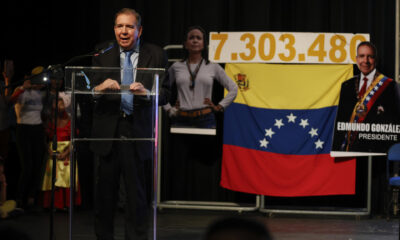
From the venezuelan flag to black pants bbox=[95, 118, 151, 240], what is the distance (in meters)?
3.21

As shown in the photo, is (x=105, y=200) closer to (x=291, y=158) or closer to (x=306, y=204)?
(x=291, y=158)

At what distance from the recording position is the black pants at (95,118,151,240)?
133 inches

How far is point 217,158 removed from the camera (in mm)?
7023

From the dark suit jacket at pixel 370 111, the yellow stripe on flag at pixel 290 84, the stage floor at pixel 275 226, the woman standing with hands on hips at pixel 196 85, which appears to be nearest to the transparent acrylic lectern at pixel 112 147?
the stage floor at pixel 275 226

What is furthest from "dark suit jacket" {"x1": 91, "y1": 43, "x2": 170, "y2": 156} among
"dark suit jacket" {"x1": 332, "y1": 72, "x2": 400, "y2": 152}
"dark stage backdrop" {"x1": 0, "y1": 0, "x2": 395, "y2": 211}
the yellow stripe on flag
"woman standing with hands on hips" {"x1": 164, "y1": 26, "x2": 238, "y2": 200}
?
"dark stage backdrop" {"x1": 0, "y1": 0, "x2": 395, "y2": 211}

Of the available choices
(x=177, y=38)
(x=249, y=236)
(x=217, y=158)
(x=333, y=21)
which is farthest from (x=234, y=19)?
(x=249, y=236)

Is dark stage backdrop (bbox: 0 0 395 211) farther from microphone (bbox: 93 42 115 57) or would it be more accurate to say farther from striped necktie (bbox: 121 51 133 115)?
striped necktie (bbox: 121 51 133 115)

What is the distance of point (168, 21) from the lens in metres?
7.06

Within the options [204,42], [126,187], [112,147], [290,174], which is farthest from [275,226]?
[112,147]

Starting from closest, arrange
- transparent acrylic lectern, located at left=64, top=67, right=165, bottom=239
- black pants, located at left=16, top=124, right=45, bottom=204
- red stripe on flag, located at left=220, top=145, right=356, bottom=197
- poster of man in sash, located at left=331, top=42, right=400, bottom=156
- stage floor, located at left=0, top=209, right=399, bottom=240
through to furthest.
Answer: transparent acrylic lectern, located at left=64, top=67, right=165, bottom=239
stage floor, located at left=0, top=209, right=399, bottom=240
poster of man in sash, located at left=331, top=42, right=400, bottom=156
red stripe on flag, located at left=220, top=145, right=356, bottom=197
black pants, located at left=16, top=124, right=45, bottom=204

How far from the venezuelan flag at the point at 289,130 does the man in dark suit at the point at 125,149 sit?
322 centimetres

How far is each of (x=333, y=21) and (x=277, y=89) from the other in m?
1.15

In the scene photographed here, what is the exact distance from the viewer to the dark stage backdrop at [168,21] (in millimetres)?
6832

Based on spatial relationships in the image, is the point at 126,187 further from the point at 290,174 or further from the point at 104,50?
the point at 290,174
